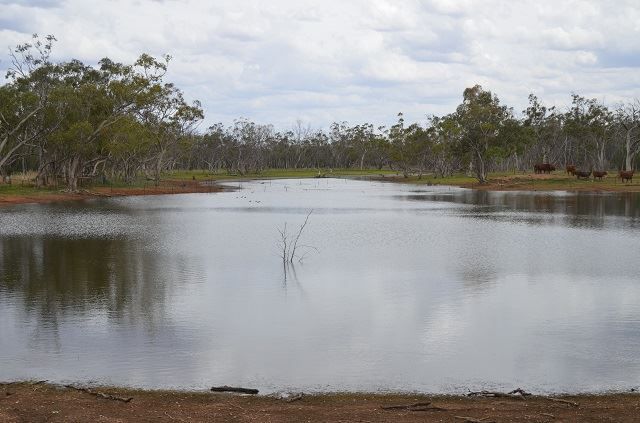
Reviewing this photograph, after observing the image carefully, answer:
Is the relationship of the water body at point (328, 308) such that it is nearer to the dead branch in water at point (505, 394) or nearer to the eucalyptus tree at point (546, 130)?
the dead branch in water at point (505, 394)

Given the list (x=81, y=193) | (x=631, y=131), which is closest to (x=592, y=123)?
(x=631, y=131)

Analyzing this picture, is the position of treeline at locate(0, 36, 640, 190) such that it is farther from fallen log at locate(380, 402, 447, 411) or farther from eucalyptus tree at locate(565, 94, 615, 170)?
fallen log at locate(380, 402, 447, 411)

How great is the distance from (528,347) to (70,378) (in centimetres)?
921

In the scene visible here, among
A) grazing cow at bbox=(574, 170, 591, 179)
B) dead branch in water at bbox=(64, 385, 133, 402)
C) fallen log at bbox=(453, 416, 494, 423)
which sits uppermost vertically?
grazing cow at bbox=(574, 170, 591, 179)

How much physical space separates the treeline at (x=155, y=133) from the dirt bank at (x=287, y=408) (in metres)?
56.8

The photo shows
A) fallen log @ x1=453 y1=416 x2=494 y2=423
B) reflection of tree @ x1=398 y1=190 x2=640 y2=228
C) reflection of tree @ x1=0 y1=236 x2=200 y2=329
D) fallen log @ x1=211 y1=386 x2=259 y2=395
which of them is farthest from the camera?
reflection of tree @ x1=398 y1=190 x2=640 y2=228

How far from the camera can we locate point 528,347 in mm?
14820

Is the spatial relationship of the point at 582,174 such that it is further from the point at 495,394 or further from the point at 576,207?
the point at 495,394

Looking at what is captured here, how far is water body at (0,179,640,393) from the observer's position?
513 inches

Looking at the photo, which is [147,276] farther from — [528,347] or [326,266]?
[528,347]

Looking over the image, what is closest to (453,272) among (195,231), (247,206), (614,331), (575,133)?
(614,331)

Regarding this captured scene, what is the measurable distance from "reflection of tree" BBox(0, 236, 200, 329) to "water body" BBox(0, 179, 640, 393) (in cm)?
8

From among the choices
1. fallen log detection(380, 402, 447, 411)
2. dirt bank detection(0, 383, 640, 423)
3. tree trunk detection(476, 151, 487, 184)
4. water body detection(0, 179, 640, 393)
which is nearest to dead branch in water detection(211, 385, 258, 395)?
dirt bank detection(0, 383, 640, 423)

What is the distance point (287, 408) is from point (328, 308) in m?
8.17
